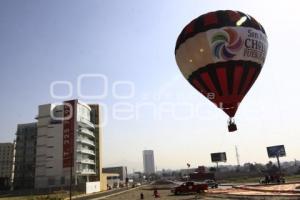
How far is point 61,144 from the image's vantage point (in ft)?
291

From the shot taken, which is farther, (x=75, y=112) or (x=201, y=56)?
(x=75, y=112)

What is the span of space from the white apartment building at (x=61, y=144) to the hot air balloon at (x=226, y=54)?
63.8 m

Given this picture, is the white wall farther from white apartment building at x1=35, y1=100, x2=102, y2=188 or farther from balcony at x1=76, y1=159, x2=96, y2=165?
balcony at x1=76, y1=159, x2=96, y2=165

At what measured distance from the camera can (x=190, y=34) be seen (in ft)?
93.0

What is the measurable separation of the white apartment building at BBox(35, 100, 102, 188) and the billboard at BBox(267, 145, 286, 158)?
210 feet

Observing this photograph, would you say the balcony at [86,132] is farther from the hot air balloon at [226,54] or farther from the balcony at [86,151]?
the hot air balloon at [226,54]

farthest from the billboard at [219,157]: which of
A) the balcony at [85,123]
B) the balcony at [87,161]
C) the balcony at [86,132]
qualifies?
the balcony at [85,123]

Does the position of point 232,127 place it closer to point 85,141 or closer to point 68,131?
point 68,131

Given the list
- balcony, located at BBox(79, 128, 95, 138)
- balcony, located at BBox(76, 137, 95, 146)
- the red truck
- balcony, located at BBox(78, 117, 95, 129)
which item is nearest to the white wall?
balcony, located at BBox(76, 137, 95, 146)

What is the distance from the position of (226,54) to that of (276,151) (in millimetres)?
99567

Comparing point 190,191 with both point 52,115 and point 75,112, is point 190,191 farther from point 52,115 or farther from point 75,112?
point 52,115

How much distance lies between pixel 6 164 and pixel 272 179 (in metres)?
154

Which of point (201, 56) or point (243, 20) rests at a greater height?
point (243, 20)

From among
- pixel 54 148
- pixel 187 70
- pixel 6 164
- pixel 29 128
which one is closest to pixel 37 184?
pixel 54 148
